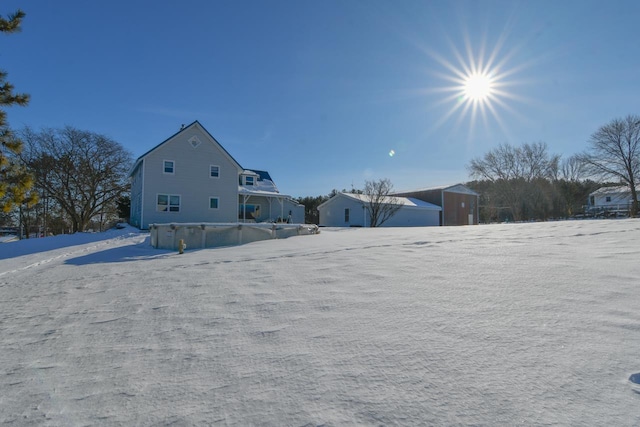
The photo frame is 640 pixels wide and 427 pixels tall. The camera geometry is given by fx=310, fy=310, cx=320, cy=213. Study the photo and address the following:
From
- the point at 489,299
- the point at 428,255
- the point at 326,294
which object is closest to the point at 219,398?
the point at 326,294

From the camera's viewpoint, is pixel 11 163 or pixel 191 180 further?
pixel 191 180

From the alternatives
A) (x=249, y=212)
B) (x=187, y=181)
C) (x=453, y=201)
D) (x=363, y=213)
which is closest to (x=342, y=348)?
(x=187, y=181)

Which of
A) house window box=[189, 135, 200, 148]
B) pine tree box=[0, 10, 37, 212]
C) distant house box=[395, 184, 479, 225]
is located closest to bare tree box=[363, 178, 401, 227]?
distant house box=[395, 184, 479, 225]

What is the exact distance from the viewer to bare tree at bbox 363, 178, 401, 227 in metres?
24.9

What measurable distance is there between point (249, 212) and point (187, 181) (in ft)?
19.3

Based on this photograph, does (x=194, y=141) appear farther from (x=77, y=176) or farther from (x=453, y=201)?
(x=453, y=201)

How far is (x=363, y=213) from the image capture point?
2558 cm

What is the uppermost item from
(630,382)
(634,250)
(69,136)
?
(69,136)

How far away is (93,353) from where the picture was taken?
2426mm

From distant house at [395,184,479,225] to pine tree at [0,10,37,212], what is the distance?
28975 millimetres

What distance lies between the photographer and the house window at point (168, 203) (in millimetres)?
17391

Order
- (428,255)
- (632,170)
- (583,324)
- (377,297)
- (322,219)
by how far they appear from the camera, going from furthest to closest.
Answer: (322,219)
(632,170)
(428,255)
(377,297)
(583,324)

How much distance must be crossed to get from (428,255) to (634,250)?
2846mm

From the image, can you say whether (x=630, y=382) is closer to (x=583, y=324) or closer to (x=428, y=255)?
(x=583, y=324)
